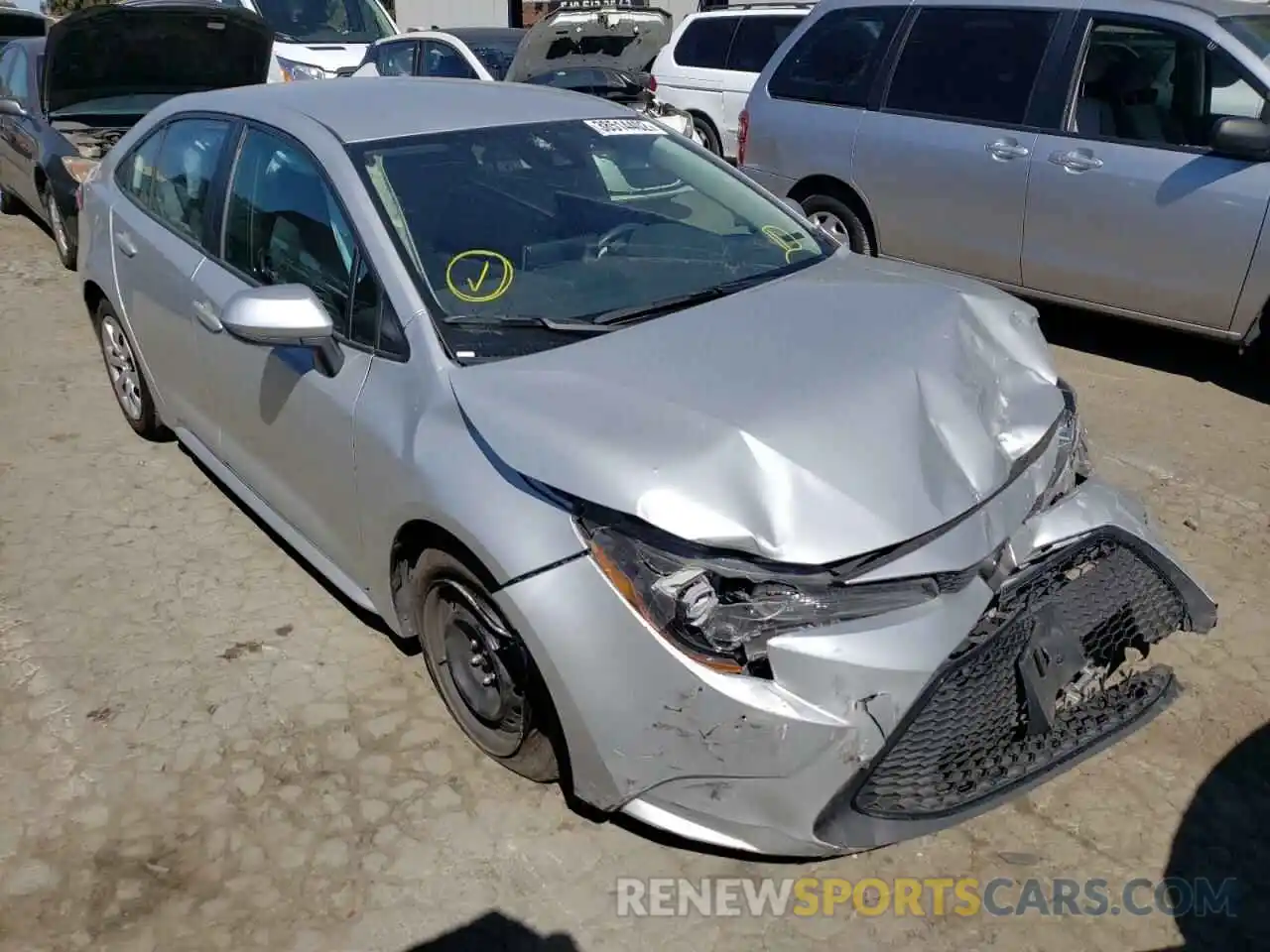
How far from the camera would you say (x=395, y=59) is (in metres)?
10.5

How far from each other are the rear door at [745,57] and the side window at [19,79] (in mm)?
6064

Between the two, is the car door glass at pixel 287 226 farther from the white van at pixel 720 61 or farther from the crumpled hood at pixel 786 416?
the white van at pixel 720 61

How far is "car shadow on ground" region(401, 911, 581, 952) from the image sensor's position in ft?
7.84

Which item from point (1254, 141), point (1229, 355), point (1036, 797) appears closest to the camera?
point (1036, 797)

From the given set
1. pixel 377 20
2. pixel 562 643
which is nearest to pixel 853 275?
pixel 562 643

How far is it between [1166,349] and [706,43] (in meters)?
6.44

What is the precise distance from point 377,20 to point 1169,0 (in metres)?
9.35

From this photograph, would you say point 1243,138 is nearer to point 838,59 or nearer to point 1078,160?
point 1078,160

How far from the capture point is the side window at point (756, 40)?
10172mm

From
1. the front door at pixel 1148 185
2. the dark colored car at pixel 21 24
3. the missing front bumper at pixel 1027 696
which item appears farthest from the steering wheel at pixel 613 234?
the dark colored car at pixel 21 24

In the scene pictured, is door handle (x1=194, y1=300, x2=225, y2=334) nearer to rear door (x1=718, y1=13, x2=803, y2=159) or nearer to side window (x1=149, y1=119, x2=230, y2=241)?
side window (x1=149, y1=119, x2=230, y2=241)

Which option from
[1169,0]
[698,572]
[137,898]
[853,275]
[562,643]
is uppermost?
[1169,0]

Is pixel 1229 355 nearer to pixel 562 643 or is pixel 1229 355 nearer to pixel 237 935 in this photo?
pixel 562 643

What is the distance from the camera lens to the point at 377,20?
1209 centimetres
